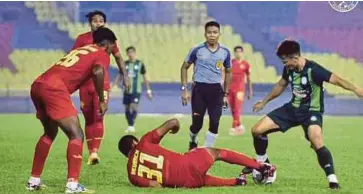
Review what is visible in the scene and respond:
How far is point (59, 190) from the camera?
9.71 meters

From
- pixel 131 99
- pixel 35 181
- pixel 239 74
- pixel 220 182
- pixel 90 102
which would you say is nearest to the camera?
pixel 35 181

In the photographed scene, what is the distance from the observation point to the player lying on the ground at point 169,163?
966 cm

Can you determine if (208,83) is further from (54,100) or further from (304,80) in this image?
(54,100)

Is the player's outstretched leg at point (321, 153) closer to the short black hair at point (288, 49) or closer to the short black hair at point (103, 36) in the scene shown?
the short black hair at point (288, 49)

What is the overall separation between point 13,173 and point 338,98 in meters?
21.9

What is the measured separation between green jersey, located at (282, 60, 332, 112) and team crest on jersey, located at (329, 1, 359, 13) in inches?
935

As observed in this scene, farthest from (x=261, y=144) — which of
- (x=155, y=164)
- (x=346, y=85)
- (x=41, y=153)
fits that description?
(x=41, y=153)

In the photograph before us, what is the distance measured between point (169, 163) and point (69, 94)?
54.1 inches

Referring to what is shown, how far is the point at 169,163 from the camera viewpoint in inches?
380

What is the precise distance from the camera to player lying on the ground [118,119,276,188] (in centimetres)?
966

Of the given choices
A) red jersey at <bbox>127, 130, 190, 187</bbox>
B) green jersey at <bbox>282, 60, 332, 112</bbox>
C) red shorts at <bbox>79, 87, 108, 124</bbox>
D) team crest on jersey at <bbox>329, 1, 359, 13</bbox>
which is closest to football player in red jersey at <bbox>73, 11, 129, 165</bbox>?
red shorts at <bbox>79, 87, 108, 124</bbox>

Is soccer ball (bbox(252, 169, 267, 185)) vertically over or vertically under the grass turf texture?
over

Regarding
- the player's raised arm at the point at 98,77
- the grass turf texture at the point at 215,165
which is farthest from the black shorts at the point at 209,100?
the player's raised arm at the point at 98,77

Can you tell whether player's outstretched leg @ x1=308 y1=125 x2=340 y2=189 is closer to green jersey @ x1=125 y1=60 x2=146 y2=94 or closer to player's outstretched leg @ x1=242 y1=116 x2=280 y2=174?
player's outstretched leg @ x1=242 y1=116 x2=280 y2=174
